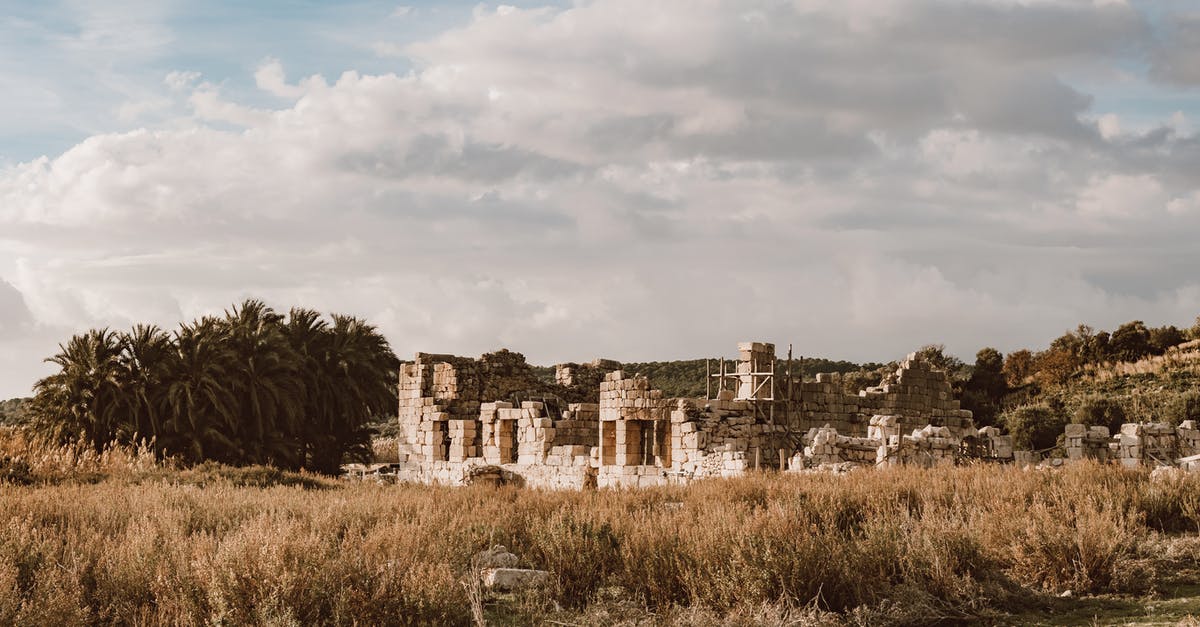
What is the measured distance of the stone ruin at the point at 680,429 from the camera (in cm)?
2148

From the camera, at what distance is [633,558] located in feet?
30.7

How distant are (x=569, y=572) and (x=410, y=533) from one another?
1447 mm

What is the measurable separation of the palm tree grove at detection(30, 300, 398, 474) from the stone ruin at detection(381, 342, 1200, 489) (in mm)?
3402

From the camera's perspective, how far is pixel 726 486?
48.0 ft

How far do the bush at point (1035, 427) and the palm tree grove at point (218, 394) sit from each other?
2022cm

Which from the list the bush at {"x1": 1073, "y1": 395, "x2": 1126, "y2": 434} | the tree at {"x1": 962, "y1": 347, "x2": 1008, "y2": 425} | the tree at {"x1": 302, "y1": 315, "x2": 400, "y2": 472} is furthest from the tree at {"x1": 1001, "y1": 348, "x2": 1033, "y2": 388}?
the tree at {"x1": 302, "y1": 315, "x2": 400, "y2": 472}

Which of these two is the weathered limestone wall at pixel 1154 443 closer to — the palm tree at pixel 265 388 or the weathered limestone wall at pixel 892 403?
the weathered limestone wall at pixel 892 403

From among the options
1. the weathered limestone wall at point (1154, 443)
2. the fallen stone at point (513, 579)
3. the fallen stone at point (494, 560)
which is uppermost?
the weathered limestone wall at point (1154, 443)

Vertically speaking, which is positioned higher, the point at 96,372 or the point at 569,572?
the point at 96,372

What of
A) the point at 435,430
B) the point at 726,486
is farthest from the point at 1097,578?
the point at 435,430

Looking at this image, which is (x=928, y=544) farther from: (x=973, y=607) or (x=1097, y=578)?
(x=1097, y=578)

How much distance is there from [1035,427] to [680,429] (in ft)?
58.2

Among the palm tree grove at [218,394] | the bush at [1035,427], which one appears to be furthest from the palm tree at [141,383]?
the bush at [1035,427]

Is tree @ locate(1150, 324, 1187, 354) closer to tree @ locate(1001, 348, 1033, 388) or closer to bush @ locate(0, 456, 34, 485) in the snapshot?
tree @ locate(1001, 348, 1033, 388)
